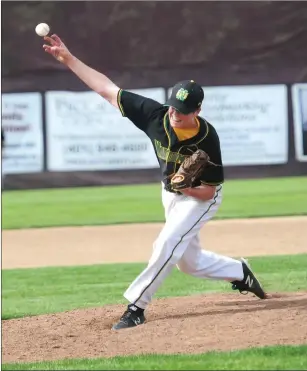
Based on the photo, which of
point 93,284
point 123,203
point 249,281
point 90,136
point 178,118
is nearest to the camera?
point 178,118

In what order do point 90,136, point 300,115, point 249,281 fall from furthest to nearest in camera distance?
point 300,115 → point 90,136 → point 249,281

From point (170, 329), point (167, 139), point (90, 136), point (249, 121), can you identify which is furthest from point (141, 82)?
point (170, 329)

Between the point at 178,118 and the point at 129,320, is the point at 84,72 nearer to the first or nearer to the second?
the point at 178,118

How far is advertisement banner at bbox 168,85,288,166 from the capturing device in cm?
1767

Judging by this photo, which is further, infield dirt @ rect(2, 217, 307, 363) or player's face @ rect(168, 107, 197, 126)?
player's face @ rect(168, 107, 197, 126)

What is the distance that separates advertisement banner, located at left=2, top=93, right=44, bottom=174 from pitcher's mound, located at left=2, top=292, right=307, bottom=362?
11418 millimetres

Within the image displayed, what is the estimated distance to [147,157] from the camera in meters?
17.6

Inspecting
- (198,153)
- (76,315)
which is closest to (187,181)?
(198,153)

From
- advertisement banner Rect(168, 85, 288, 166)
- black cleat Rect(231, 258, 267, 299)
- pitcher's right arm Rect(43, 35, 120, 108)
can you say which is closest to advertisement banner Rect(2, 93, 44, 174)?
advertisement banner Rect(168, 85, 288, 166)

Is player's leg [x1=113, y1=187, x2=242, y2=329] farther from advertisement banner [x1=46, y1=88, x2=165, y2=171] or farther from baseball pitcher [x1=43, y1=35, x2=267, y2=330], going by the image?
advertisement banner [x1=46, y1=88, x2=165, y2=171]

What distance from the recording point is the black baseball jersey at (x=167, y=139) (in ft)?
18.5

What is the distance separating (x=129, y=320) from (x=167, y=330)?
33 cm

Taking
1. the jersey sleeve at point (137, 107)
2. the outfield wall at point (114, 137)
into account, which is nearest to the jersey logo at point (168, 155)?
the jersey sleeve at point (137, 107)

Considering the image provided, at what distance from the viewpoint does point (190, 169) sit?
A: 17.8 ft
